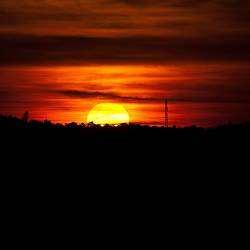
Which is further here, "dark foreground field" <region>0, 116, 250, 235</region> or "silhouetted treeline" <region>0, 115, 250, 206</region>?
"silhouetted treeline" <region>0, 115, 250, 206</region>

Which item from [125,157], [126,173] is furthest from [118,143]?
[126,173]

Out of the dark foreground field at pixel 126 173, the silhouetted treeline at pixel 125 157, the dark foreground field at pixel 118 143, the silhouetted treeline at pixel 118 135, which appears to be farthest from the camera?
the silhouetted treeline at pixel 118 135

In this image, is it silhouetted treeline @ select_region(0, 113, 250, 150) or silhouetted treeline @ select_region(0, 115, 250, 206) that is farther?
silhouetted treeline @ select_region(0, 113, 250, 150)

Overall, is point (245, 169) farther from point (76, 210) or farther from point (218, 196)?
point (76, 210)

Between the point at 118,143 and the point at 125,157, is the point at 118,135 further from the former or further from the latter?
the point at 125,157

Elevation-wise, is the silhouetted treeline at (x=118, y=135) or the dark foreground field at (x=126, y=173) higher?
the silhouetted treeline at (x=118, y=135)

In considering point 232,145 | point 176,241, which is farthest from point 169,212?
point 232,145

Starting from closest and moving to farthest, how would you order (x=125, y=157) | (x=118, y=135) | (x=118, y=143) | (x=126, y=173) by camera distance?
(x=126, y=173) < (x=125, y=157) < (x=118, y=143) < (x=118, y=135)

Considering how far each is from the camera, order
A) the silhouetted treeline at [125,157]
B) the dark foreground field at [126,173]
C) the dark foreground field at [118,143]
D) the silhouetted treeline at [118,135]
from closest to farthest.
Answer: the dark foreground field at [126,173] → the silhouetted treeline at [125,157] → the dark foreground field at [118,143] → the silhouetted treeline at [118,135]

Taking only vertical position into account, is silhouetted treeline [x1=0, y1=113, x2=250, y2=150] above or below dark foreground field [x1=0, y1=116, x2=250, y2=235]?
above

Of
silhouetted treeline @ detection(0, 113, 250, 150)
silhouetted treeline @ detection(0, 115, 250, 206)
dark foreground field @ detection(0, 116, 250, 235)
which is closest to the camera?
dark foreground field @ detection(0, 116, 250, 235)

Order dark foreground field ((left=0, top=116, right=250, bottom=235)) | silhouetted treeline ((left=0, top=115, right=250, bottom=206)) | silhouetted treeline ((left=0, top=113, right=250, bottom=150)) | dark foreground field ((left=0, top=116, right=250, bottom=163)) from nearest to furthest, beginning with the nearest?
dark foreground field ((left=0, top=116, right=250, bottom=235)) → silhouetted treeline ((left=0, top=115, right=250, bottom=206)) → dark foreground field ((left=0, top=116, right=250, bottom=163)) → silhouetted treeline ((left=0, top=113, right=250, bottom=150))

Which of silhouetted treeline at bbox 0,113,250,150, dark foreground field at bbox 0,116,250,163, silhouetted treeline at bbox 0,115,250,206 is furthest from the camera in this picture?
silhouetted treeline at bbox 0,113,250,150

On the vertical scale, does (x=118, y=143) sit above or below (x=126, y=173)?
above
